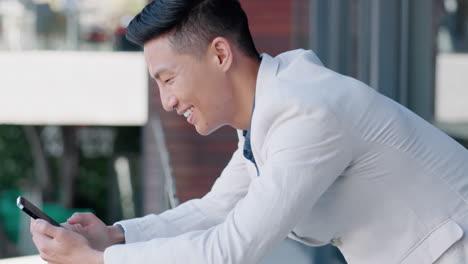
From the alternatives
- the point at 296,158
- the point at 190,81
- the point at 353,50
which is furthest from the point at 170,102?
the point at 353,50

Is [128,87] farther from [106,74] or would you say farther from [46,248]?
[46,248]

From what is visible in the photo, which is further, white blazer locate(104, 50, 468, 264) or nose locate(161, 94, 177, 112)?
nose locate(161, 94, 177, 112)

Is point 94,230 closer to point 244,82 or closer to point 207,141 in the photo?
point 244,82

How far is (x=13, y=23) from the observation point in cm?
1091

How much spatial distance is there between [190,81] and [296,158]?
0.34 metres

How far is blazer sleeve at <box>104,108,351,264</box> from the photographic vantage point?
6.03 feet

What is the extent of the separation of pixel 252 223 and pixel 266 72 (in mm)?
378

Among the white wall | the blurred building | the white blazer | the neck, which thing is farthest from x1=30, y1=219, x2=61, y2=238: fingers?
the white wall

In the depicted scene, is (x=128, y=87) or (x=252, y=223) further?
(x=128, y=87)

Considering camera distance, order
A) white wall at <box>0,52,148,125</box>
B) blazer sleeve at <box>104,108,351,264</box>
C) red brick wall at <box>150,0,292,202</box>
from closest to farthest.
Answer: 1. blazer sleeve at <box>104,108,351,264</box>
2. red brick wall at <box>150,0,292,202</box>
3. white wall at <box>0,52,148,125</box>

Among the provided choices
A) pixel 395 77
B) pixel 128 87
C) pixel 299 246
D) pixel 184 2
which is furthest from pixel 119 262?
pixel 128 87

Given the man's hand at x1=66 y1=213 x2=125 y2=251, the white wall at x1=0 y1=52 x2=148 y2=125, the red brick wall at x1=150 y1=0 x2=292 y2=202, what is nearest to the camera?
the man's hand at x1=66 y1=213 x2=125 y2=251

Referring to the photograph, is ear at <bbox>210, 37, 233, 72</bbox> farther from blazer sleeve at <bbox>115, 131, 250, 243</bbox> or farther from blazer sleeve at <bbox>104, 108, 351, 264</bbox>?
blazer sleeve at <bbox>115, 131, 250, 243</bbox>

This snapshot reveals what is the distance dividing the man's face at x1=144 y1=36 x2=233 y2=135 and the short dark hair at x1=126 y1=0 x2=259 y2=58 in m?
0.02
